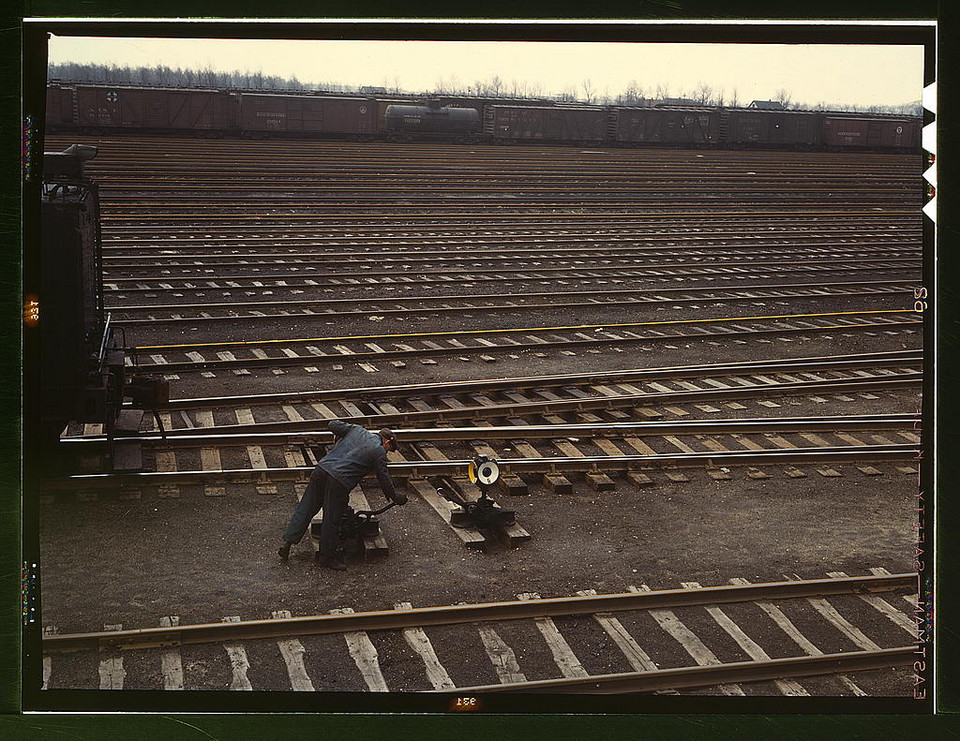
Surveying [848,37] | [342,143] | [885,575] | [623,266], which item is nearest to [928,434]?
[885,575]

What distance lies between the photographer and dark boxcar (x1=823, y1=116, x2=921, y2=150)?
5820 mm

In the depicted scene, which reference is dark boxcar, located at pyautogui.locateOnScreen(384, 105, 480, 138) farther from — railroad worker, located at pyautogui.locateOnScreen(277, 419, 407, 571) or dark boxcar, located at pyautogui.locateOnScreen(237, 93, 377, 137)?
railroad worker, located at pyautogui.locateOnScreen(277, 419, 407, 571)

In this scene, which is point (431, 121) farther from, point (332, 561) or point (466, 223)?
point (466, 223)

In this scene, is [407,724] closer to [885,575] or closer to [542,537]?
[542,537]

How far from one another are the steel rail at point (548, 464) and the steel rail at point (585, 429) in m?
0.37

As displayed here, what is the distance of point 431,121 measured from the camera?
27.7 feet

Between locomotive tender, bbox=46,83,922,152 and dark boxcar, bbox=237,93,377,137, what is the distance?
0.89 ft

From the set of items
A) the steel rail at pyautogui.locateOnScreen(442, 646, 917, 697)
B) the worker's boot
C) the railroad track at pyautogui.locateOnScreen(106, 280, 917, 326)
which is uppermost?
the railroad track at pyautogui.locateOnScreen(106, 280, 917, 326)

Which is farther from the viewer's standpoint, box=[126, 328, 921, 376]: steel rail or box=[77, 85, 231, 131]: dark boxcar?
box=[126, 328, 921, 376]: steel rail

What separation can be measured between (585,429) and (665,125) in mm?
2535

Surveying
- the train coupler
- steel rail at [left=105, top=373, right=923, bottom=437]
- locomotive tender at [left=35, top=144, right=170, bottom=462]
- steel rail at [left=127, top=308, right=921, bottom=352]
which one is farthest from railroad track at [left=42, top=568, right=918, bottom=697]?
steel rail at [left=127, top=308, right=921, bottom=352]

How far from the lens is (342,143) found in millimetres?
13484

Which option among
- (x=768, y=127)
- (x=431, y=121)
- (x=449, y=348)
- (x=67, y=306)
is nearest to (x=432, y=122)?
(x=431, y=121)

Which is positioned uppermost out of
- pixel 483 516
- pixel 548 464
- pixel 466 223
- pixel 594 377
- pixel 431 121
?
pixel 431 121
